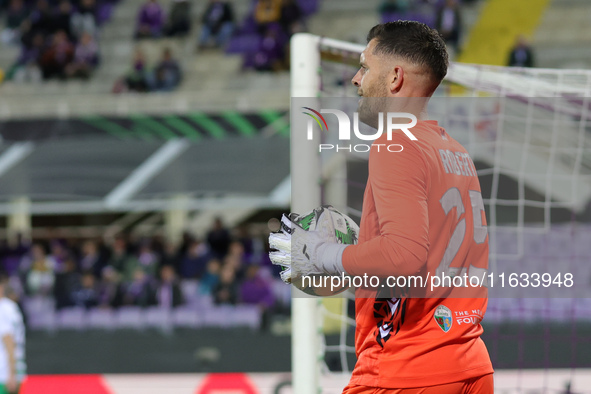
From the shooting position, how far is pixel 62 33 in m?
15.0

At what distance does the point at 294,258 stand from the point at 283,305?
25.2 feet

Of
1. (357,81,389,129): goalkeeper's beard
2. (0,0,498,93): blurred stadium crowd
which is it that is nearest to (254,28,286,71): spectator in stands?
(0,0,498,93): blurred stadium crowd

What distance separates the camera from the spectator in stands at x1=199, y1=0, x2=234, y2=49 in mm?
14789

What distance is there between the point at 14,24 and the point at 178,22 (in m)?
3.49

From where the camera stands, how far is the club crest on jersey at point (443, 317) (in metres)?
1.89

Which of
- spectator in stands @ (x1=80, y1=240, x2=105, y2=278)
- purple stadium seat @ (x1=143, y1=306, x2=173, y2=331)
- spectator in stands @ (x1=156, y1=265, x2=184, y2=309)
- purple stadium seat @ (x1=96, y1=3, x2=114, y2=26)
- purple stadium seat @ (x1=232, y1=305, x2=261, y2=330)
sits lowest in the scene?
purple stadium seat @ (x1=143, y1=306, x2=173, y2=331)

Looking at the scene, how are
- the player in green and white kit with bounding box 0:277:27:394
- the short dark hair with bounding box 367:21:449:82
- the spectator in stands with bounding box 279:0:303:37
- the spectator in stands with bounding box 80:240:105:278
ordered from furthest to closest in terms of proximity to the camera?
1. the spectator in stands with bounding box 279:0:303:37
2. the spectator in stands with bounding box 80:240:105:278
3. the player in green and white kit with bounding box 0:277:27:394
4. the short dark hair with bounding box 367:21:449:82

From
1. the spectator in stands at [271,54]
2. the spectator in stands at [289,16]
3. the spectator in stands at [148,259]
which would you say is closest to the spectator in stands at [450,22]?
the spectator in stands at [289,16]

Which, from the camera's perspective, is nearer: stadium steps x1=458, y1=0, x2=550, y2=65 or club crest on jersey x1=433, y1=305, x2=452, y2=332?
club crest on jersey x1=433, y1=305, x2=452, y2=332

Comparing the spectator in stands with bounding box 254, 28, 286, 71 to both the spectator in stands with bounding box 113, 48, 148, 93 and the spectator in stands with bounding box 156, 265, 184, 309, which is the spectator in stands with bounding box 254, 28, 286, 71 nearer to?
the spectator in stands with bounding box 113, 48, 148, 93

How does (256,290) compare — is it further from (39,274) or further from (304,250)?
(304,250)

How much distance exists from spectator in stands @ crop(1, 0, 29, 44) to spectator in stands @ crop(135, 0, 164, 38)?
2.53 meters

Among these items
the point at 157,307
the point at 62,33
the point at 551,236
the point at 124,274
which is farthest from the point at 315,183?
the point at 62,33

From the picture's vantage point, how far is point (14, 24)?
15727mm
